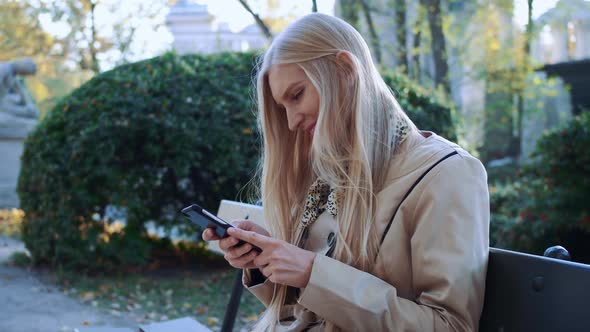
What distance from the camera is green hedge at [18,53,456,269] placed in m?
6.18

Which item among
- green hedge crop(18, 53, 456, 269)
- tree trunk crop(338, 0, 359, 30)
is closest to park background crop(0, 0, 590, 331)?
green hedge crop(18, 53, 456, 269)

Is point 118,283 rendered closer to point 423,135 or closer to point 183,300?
point 183,300

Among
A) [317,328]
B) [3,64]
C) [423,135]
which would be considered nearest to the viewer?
[317,328]

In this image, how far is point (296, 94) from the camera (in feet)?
7.16

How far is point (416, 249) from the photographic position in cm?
182

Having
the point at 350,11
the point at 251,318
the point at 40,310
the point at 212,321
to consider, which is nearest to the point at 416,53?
the point at 350,11

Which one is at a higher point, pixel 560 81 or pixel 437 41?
pixel 437 41

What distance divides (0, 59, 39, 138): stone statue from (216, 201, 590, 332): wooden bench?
498 inches

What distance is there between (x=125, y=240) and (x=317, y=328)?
4.70m

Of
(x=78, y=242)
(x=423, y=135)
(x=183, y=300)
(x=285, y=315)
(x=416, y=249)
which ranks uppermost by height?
(x=423, y=135)

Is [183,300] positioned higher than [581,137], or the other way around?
[581,137]

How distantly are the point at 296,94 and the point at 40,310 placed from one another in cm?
400

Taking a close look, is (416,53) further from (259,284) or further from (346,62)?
(346,62)

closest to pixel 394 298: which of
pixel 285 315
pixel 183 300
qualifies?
pixel 285 315
